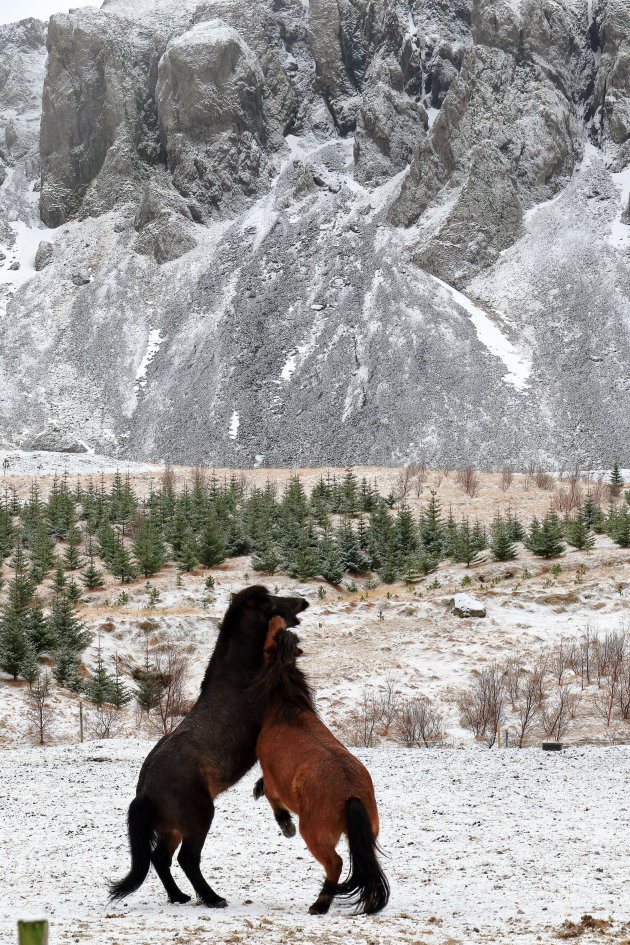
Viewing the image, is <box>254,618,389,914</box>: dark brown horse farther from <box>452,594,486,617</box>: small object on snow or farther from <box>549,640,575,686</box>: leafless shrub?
<box>452,594,486,617</box>: small object on snow

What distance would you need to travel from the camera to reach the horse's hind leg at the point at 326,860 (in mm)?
4066

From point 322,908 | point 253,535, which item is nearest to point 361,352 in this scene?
point 253,535

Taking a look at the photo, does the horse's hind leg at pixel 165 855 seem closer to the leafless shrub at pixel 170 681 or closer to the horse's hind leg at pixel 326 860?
the horse's hind leg at pixel 326 860

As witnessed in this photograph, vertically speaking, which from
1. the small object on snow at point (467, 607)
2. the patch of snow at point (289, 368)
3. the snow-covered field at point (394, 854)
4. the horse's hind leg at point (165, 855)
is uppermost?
the patch of snow at point (289, 368)

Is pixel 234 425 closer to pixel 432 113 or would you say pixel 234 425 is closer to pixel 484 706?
pixel 432 113

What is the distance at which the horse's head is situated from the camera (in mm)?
4566

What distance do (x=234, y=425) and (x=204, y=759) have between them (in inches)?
2244

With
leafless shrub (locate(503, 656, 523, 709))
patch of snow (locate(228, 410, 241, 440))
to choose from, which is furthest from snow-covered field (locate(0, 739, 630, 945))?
patch of snow (locate(228, 410, 241, 440))

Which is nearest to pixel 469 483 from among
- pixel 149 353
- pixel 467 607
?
pixel 467 607

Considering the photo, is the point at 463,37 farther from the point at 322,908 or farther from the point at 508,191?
the point at 322,908

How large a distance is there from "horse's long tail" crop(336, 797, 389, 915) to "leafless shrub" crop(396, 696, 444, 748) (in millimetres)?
8864

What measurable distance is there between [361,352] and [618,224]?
Result: 24.7 m

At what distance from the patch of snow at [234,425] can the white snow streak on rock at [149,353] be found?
1072 centimetres

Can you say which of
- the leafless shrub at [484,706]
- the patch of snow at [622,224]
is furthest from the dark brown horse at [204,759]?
the patch of snow at [622,224]
